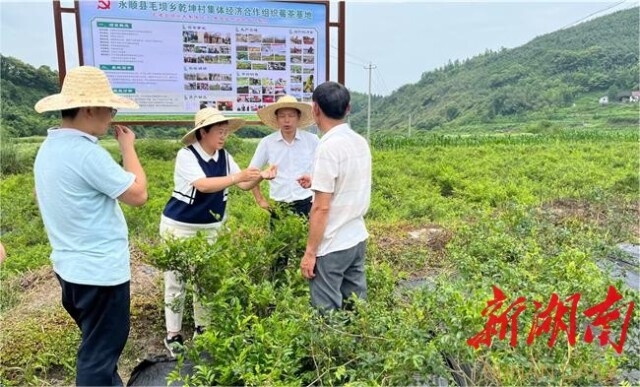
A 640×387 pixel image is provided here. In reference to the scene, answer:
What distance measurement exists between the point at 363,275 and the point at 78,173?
1537 millimetres

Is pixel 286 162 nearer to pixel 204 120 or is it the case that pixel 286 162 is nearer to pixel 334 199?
pixel 204 120

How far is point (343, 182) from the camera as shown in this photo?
2406 millimetres

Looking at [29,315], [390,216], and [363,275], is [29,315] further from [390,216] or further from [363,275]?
[390,216]

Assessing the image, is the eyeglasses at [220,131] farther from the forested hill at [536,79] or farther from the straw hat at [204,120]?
the forested hill at [536,79]

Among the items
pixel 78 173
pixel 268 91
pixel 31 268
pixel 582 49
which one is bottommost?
pixel 31 268

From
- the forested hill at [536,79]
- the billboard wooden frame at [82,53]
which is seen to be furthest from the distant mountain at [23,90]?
the forested hill at [536,79]

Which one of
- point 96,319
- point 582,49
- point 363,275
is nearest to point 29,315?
point 96,319

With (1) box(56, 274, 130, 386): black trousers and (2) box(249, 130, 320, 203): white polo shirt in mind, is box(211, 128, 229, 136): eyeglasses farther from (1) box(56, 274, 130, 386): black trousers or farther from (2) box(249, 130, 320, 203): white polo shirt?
(1) box(56, 274, 130, 386): black trousers

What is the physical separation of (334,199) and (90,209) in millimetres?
1127

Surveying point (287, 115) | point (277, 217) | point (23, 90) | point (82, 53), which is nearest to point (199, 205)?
point (277, 217)

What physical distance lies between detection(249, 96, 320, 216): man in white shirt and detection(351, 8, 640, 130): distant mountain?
45.9 m

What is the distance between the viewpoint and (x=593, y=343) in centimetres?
198

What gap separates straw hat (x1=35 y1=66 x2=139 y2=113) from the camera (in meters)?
2.05

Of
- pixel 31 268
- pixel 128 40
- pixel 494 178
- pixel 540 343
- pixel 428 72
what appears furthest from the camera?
pixel 428 72
